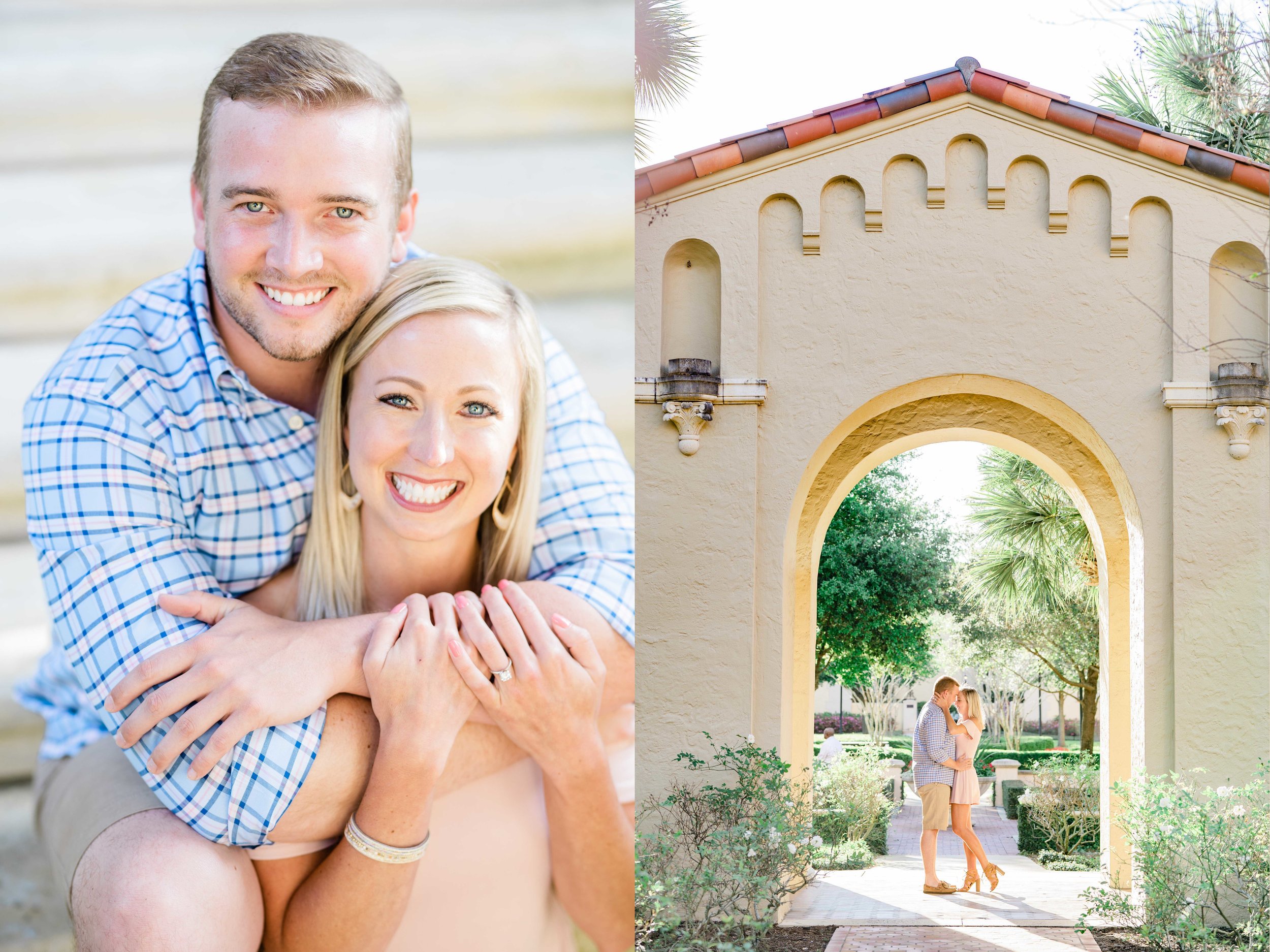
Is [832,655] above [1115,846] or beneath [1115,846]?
above

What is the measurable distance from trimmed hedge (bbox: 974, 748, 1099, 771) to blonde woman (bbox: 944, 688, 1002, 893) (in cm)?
295

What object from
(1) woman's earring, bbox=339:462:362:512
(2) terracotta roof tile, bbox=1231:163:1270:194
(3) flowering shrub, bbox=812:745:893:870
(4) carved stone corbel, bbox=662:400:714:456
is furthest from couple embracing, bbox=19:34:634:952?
(3) flowering shrub, bbox=812:745:893:870

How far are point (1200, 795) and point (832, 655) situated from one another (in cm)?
367

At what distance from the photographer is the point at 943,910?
207 inches

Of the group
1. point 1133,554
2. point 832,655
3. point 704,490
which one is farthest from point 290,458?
point 832,655

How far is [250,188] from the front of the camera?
2041 millimetres

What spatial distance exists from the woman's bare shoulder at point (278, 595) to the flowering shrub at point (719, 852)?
9.13 feet

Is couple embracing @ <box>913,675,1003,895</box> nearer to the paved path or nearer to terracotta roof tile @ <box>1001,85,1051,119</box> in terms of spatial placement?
the paved path

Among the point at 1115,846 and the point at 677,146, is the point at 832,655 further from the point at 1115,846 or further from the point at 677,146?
the point at 677,146

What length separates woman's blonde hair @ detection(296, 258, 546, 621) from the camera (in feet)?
6.82

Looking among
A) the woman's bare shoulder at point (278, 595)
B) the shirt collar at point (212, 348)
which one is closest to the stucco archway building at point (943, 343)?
the woman's bare shoulder at point (278, 595)

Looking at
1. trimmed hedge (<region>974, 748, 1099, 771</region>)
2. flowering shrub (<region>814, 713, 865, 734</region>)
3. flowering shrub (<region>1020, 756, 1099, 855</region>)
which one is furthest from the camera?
flowering shrub (<region>814, 713, 865, 734</region>)

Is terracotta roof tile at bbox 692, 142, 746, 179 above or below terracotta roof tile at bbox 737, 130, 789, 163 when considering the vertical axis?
below

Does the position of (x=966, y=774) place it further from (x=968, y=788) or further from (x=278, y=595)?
(x=278, y=595)
